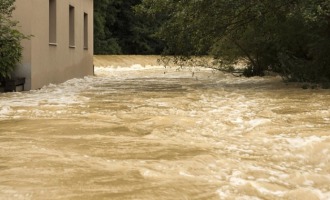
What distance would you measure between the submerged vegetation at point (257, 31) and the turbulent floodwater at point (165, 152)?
151 inches

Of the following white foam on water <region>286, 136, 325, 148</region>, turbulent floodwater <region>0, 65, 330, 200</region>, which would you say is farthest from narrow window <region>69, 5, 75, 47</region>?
white foam on water <region>286, 136, 325, 148</region>

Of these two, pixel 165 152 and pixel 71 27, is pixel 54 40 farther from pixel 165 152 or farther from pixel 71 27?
pixel 165 152

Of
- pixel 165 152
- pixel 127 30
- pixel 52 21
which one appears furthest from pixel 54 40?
pixel 127 30

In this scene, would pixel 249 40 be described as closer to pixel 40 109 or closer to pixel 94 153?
pixel 40 109

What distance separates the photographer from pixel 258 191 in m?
3.51

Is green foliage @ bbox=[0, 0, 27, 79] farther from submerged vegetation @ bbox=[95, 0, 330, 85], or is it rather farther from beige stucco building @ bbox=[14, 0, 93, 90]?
submerged vegetation @ bbox=[95, 0, 330, 85]

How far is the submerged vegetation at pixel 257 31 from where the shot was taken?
1174 cm

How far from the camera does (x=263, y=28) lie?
14.5 m

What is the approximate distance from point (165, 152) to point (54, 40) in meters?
10.4

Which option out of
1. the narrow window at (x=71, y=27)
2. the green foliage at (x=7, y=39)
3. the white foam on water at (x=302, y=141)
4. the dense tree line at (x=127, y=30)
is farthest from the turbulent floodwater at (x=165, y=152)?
the dense tree line at (x=127, y=30)

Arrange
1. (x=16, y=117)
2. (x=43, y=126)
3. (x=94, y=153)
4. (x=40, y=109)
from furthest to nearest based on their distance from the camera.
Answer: (x=40, y=109), (x=16, y=117), (x=43, y=126), (x=94, y=153)

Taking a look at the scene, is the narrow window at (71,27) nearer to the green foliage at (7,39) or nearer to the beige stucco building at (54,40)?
the beige stucco building at (54,40)

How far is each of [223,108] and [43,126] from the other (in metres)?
3.32

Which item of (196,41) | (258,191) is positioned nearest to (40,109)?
(258,191)
